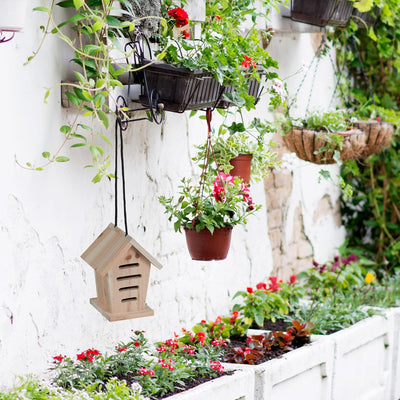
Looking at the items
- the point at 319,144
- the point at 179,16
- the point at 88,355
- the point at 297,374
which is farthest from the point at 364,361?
the point at 179,16

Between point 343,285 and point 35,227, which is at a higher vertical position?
point 35,227

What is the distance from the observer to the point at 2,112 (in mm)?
2492

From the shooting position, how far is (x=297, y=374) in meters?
3.38

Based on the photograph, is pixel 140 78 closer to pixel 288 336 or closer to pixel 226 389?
pixel 226 389

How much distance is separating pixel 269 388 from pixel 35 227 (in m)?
1.24

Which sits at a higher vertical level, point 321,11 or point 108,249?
point 321,11

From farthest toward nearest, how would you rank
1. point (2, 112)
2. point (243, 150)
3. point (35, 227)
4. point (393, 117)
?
point (393, 117)
point (243, 150)
point (35, 227)
point (2, 112)

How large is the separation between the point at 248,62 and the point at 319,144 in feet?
3.68

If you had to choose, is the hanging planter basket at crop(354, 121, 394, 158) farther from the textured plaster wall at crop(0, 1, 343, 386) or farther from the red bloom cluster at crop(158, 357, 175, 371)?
the red bloom cluster at crop(158, 357, 175, 371)

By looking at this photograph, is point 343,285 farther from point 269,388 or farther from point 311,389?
point 269,388

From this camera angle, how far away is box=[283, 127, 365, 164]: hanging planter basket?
4027mm

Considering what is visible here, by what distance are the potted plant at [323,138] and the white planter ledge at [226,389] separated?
145cm

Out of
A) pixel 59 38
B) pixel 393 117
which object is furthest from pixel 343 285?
pixel 59 38

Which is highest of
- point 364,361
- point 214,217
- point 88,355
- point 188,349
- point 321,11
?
point 321,11
